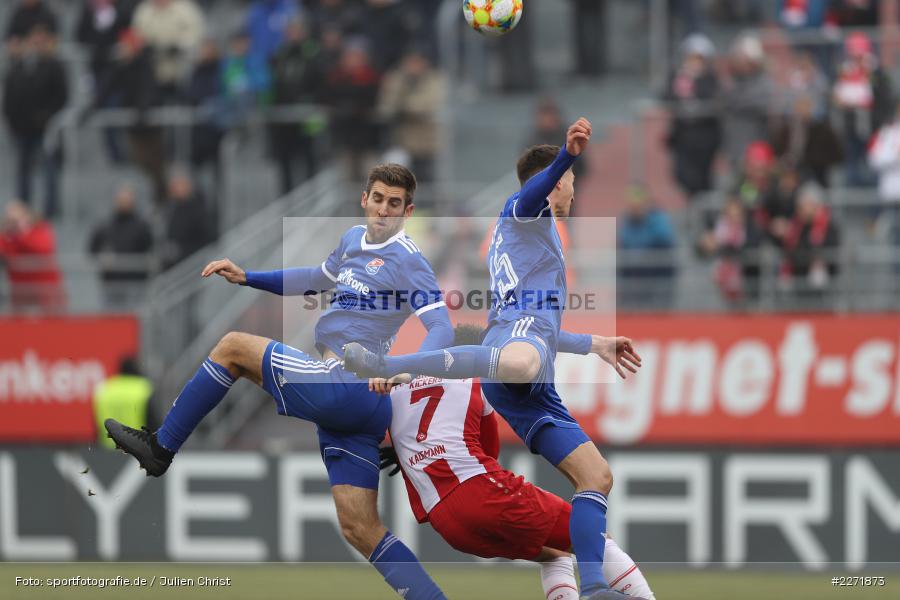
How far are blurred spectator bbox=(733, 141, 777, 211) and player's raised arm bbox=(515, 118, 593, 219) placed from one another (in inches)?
320

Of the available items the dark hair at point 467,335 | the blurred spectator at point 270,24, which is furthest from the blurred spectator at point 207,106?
the dark hair at point 467,335

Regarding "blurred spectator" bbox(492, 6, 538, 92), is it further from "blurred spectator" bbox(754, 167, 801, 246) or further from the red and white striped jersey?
the red and white striped jersey

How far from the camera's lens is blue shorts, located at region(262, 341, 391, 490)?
28.4ft

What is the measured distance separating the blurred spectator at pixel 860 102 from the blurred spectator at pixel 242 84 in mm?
7001

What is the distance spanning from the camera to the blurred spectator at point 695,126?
1709 centimetres

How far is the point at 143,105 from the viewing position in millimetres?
19438

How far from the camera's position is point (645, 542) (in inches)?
536

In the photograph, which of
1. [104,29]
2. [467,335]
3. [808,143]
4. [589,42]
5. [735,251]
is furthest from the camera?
[104,29]

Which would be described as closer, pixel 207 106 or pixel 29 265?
pixel 29 265

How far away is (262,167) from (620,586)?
11.7 m

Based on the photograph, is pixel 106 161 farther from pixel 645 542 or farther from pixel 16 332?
pixel 645 542

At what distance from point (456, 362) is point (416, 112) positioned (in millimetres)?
10041

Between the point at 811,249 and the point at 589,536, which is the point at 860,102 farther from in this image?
the point at 589,536

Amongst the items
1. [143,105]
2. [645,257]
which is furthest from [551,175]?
[143,105]
